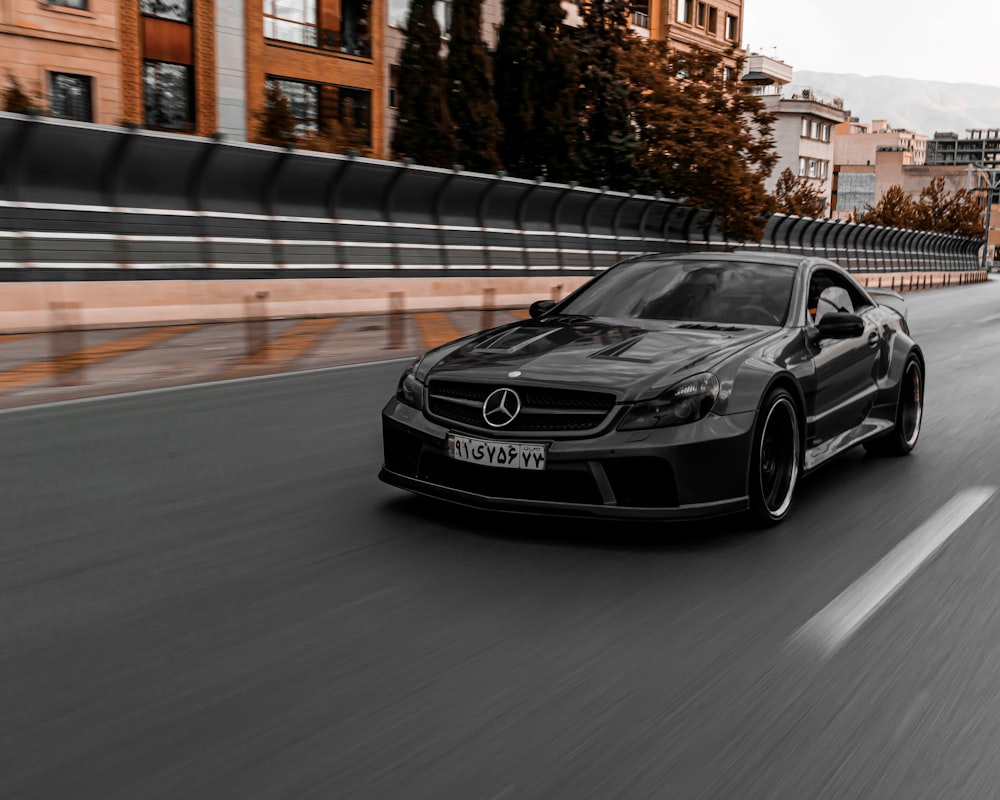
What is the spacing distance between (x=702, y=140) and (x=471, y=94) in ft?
22.9

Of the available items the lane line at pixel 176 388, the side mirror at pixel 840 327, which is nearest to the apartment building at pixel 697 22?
the lane line at pixel 176 388

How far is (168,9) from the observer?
31594mm

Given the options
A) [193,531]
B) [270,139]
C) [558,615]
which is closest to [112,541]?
[193,531]

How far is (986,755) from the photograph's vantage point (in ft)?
11.2

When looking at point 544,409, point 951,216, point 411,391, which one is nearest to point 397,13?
point 411,391

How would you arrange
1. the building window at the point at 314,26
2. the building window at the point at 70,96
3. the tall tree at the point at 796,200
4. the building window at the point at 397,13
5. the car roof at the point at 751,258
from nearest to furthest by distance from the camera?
the car roof at the point at 751,258 < the building window at the point at 70,96 < the building window at the point at 314,26 < the building window at the point at 397,13 < the tall tree at the point at 796,200

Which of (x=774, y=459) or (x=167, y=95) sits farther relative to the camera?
(x=167, y=95)

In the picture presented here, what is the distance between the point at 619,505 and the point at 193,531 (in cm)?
201

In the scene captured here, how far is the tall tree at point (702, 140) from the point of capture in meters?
36.2

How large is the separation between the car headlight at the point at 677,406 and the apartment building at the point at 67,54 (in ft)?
79.9

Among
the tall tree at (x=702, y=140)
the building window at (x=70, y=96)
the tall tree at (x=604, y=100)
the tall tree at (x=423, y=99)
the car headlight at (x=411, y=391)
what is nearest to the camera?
the car headlight at (x=411, y=391)

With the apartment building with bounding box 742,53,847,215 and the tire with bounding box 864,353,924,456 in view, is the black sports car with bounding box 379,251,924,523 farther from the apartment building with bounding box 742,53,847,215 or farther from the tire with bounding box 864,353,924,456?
the apartment building with bounding box 742,53,847,215

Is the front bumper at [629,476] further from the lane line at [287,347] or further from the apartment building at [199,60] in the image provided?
the apartment building at [199,60]

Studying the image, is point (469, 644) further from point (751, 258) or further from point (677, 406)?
point (751, 258)
